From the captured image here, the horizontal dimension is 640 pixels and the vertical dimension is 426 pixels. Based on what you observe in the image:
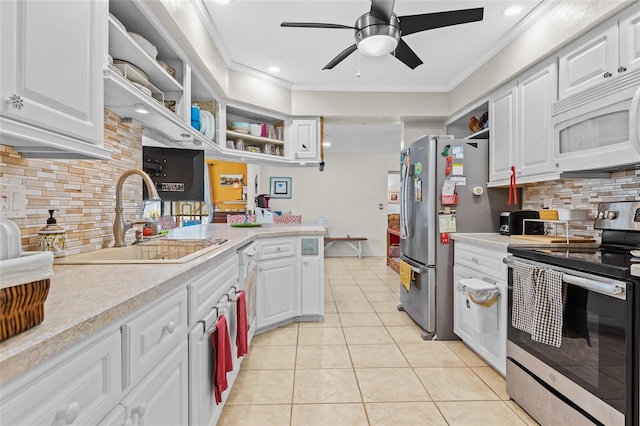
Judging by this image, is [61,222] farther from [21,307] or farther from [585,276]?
[585,276]

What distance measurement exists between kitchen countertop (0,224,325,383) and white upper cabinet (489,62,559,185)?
2335 mm

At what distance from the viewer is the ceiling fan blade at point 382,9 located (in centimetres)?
184

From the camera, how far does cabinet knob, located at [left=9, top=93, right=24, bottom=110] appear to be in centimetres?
74

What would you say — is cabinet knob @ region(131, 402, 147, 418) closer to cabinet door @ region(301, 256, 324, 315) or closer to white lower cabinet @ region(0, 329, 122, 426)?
white lower cabinet @ region(0, 329, 122, 426)

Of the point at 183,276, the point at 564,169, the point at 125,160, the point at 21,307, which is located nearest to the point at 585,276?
the point at 564,169

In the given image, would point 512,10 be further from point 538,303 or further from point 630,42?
point 538,303

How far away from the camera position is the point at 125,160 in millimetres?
1873

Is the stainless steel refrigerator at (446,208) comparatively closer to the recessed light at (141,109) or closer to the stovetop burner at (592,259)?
the stovetop burner at (592,259)

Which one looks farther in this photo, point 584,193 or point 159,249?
point 584,193

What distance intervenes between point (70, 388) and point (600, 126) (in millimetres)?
2454

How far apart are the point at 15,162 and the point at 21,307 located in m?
0.89

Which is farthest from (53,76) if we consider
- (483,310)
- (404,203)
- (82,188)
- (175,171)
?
(404,203)

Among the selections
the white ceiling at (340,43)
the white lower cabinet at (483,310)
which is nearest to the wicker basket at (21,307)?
the white lower cabinet at (483,310)

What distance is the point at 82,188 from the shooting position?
1.50 meters
